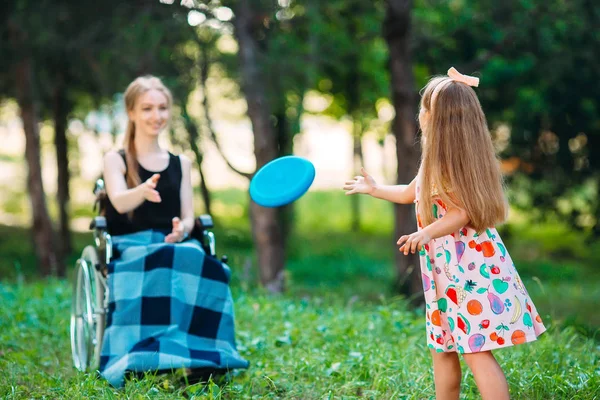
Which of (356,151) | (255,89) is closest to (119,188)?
(255,89)

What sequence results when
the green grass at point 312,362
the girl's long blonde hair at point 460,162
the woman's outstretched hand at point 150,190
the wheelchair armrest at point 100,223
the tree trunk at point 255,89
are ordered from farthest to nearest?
the tree trunk at point 255,89 < the wheelchair armrest at point 100,223 < the woman's outstretched hand at point 150,190 < the green grass at point 312,362 < the girl's long blonde hair at point 460,162

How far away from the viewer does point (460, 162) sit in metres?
2.91

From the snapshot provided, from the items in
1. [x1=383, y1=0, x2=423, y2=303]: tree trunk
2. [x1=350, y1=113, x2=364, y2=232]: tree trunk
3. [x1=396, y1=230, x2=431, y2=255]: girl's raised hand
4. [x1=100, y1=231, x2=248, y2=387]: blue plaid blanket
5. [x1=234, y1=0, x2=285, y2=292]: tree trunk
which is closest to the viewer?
[x1=396, y1=230, x2=431, y2=255]: girl's raised hand

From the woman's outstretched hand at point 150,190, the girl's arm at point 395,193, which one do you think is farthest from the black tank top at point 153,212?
Result: the girl's arm at point 395,193

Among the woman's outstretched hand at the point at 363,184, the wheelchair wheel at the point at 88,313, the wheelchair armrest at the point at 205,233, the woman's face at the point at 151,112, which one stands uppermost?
the woman's face at the point at 151,112

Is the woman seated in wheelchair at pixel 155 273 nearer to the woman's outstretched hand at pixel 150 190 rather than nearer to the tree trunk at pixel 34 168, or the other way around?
the woman's outstretched hand at pixel 150 190

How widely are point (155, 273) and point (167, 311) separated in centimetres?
19

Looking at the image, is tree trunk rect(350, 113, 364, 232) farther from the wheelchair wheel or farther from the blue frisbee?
the blue frisbee

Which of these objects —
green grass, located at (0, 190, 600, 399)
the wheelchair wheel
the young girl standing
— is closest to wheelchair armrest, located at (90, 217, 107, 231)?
the wheelchair wheel

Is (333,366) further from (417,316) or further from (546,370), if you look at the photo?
(417,316)

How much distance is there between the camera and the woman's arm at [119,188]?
391 centimetres

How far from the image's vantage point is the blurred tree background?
283 inches

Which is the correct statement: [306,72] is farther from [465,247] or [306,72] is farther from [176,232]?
[465,247]

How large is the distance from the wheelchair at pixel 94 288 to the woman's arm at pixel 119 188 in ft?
0.36
